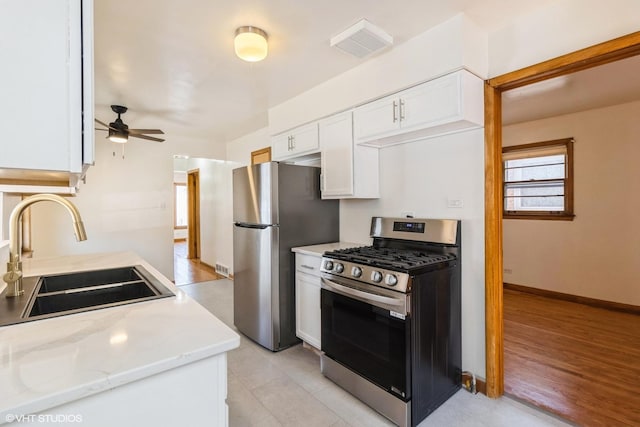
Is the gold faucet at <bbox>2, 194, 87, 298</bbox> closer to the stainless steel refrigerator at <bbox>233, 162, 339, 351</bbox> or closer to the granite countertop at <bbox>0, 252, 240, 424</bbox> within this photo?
the granite countertop at <bbox>0, 252, 240, 424</bbox>

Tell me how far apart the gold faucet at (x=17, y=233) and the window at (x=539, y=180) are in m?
5.07

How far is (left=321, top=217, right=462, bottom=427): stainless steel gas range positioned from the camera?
1.82m

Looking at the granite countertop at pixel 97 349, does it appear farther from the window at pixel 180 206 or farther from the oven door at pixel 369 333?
the window at pixel 180 206

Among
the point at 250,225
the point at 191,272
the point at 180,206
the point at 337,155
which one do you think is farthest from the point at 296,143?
the point at 180,206

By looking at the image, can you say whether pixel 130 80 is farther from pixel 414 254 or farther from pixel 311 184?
pixel 414 254

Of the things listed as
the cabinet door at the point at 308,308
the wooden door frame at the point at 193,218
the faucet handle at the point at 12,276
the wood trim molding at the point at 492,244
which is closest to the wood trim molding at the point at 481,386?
the wood trim molding at the point at 492,244

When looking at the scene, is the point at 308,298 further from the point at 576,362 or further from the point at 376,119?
the point at 576,362

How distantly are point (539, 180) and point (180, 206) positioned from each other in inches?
414

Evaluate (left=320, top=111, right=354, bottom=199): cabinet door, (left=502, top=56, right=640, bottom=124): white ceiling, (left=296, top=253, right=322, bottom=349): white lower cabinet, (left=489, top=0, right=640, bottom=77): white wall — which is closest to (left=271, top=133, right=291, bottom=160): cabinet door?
(left=320, top=111, right=354, bottom=199): cabinet door

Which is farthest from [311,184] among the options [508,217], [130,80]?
[508,217]

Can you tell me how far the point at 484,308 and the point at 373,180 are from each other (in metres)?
1.31

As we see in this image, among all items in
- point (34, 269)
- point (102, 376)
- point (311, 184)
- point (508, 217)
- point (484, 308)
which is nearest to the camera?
point (102, 376)

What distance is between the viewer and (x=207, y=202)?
21.6ft

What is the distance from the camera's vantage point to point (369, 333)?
2.03 meters
